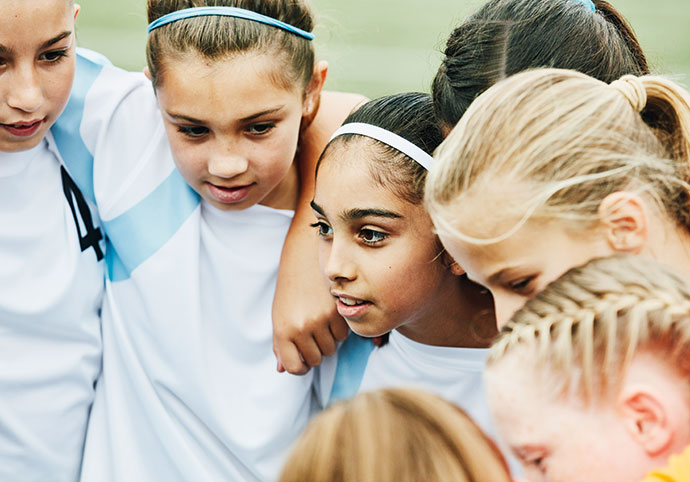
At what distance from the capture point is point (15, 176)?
1.69 m

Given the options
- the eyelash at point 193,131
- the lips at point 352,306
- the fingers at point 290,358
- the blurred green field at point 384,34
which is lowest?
the blurred green field at point 384,34

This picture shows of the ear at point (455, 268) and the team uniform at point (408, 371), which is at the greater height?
the ear at point (455, 268)

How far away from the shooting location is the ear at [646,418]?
996 mm

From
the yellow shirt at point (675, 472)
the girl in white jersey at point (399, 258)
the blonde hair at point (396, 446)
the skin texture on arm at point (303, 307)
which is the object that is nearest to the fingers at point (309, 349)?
the skin texture on arm at point (303, 307)

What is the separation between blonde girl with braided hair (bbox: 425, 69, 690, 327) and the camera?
123cm

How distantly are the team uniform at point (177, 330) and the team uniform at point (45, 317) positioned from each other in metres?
0.05

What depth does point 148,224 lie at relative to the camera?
175cm

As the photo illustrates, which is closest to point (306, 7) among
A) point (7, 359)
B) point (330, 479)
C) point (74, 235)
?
point (74, 235)

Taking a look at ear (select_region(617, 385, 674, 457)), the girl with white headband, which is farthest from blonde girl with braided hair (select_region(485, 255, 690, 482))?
the girl with white headband

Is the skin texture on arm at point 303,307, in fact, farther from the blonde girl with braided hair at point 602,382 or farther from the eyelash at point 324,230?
the blonde girl with braided hair at point 602,382

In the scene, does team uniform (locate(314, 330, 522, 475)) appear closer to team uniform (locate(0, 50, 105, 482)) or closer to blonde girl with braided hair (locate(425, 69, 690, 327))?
blonde girl with braided hair (locate(425, 69, 690, 327))

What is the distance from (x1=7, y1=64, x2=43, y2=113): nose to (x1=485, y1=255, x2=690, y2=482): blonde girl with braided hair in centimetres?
97

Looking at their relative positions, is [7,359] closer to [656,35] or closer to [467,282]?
[467,282]

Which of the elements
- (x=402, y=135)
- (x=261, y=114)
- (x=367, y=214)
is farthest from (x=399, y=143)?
(x=261, y=114)
